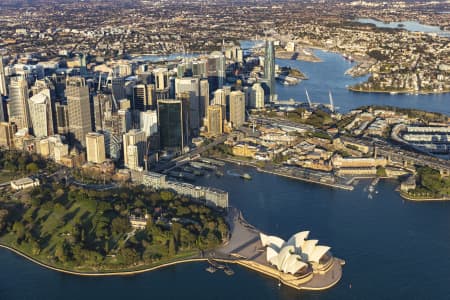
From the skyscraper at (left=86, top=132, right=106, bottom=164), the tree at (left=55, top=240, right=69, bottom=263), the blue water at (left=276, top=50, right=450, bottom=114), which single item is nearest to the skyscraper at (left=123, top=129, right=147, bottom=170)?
the skyscraper at (left=86, top=132, right=106, bottom=164)

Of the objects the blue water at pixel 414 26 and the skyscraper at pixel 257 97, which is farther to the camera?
the blue water at pixel 414 26

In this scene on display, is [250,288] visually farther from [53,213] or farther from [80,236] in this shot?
[53,213]

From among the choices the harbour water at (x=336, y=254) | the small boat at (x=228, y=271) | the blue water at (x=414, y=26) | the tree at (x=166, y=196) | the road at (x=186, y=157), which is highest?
the blue water at (x=414, y=26)

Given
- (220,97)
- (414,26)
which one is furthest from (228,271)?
(414,26)

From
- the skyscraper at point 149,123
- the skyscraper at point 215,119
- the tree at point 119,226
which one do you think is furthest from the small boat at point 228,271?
the skyscraper at point 215,119

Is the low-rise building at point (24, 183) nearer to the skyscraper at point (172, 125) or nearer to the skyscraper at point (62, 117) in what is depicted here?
the skyscraper at point (62, 117)

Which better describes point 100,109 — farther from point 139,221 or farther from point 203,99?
point 139,221

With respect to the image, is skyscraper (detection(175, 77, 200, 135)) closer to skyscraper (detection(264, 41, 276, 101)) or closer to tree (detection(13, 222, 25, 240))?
skyscraper (detection(264, 41, 276, 101))
